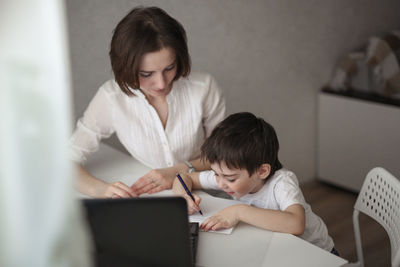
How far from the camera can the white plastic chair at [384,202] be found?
1.27 metres

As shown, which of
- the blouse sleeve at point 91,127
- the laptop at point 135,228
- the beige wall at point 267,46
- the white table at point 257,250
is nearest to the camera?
the laptop at point 135,228

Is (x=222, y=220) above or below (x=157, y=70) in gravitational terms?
below

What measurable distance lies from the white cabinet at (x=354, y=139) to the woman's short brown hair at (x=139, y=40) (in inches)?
58.0

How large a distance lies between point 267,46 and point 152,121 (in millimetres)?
1089

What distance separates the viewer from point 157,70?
1.44 m

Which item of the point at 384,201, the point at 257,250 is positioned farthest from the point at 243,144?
the point at 384,201

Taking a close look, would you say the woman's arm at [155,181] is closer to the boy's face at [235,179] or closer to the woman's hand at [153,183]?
the woman's hand at [153,183]

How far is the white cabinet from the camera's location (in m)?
2.54

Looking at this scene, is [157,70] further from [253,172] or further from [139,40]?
[253,172]

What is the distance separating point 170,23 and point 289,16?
1.26 metres

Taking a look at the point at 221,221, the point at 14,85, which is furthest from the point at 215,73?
the point at 14,85

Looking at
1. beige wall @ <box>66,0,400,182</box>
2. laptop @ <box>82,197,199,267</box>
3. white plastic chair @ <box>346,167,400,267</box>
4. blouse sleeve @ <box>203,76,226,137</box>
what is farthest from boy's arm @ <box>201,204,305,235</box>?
beige wall @ <box>66,0,400,182</box>

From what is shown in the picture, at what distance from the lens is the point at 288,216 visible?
3.82 ft

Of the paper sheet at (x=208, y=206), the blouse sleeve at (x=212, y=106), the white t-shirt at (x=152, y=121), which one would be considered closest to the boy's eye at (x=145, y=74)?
the white t-shirt at (x=152, y=121)
